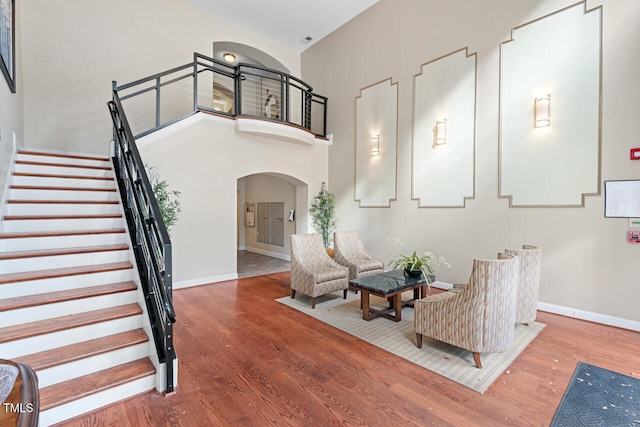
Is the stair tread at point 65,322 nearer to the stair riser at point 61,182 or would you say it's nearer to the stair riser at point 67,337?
the stair riser at point 67,337

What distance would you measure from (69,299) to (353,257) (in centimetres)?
391

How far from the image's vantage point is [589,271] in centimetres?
365

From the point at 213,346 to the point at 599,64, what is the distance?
5.51 metres

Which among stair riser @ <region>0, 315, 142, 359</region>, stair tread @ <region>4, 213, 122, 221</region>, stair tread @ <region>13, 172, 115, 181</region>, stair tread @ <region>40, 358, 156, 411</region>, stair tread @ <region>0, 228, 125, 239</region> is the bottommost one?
stair tread @ <region>40, 358, 156, 411</region>

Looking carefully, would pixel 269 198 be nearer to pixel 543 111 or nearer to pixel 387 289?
pixel 387 289

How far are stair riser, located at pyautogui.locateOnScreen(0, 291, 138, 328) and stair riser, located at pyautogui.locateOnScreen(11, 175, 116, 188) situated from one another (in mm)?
1903

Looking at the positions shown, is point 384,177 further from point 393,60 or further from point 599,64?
point 599,64

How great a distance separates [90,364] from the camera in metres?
2.13

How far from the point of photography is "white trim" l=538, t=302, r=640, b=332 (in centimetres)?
340

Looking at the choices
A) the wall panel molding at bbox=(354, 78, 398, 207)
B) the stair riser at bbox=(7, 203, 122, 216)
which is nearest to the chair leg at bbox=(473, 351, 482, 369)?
the wall panel molding at bbox=(354, 78, 398, 207)

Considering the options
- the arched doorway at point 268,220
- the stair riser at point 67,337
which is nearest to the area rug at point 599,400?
the stair riser at point 67,337

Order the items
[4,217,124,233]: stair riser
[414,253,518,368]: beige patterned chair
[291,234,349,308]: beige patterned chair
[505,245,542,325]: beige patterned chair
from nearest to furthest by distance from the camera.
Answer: [414,253,518,368]: beige patterned chair → [4,217,124,233]: stair riser → [505,245,542,325]: beige patterned chair → [291,234,349,308]: beige patterned chair

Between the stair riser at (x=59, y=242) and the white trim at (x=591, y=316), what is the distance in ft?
17.6

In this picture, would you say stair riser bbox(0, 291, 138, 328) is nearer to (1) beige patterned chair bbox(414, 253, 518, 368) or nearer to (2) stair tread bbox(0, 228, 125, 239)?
(2) stair tread bbox(0, 228, 125, 239)
